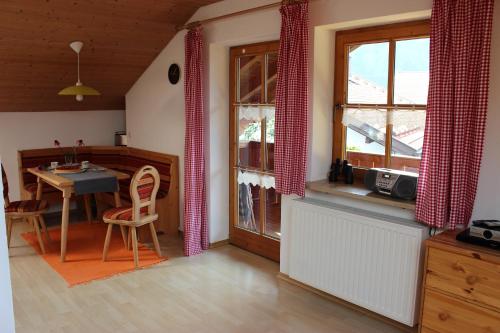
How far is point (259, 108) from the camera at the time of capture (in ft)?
13.3

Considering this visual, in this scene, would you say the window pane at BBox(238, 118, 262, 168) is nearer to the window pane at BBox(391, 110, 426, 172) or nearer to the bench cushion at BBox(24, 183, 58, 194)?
the window pane at BBox(391, 110, 426, 172)

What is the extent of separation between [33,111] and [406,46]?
426 centimetres

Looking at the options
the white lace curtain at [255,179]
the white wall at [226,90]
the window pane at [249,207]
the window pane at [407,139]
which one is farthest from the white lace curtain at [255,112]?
the window pane at [407,139]

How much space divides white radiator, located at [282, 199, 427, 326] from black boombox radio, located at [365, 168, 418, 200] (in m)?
0.17

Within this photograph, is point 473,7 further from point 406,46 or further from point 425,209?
point 425,209

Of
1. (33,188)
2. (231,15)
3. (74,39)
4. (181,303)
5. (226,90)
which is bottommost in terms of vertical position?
(181,303)

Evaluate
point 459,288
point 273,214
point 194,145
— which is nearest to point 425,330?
point 459,288

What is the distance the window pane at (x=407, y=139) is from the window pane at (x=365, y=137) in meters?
0.10

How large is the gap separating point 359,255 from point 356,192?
421 mm

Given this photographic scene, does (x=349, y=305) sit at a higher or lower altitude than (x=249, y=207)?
lower

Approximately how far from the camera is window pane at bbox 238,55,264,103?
4062 mm

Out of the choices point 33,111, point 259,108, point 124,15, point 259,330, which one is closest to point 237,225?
point 259,108

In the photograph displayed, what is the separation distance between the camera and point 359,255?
117 inches

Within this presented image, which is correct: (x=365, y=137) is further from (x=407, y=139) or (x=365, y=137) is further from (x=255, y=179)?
(x=255, y=179)
